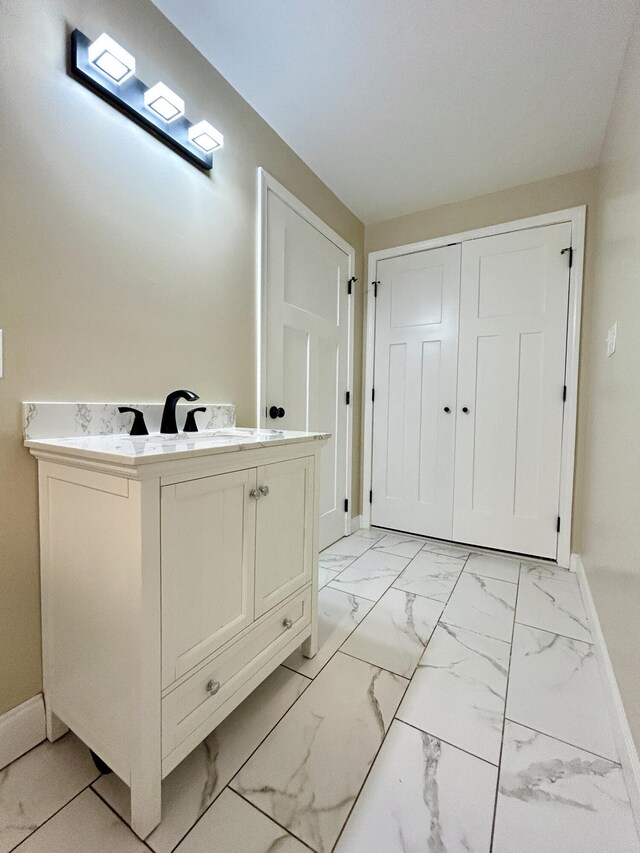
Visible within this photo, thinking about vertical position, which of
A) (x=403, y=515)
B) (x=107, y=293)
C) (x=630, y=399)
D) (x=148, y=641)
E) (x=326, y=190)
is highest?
(x=326, y=190)

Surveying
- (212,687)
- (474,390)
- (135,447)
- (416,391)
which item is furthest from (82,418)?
(474,390)

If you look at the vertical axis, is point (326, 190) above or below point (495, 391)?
above

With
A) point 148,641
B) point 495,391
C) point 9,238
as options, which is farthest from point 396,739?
point 495,391

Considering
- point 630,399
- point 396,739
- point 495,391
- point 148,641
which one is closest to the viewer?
point 148,641

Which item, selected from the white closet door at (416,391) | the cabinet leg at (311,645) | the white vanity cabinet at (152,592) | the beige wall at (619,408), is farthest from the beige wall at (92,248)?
the beige wall at (619,408)

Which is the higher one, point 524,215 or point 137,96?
point 524,215

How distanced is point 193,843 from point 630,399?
1636 mm

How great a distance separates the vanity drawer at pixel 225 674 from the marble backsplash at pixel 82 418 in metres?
0.75

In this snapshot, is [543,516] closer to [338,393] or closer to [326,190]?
[338,393]

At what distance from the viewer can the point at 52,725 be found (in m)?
1.04

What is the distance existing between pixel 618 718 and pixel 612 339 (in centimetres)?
130

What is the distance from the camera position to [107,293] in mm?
1167

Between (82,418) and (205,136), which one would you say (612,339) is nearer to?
(205,136)

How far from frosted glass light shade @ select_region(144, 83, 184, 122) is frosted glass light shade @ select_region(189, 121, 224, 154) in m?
0.10
